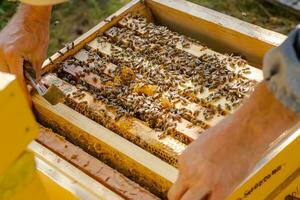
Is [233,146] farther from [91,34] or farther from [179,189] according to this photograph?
[91,34]

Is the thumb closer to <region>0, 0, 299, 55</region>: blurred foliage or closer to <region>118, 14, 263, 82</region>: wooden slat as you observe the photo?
<region>118, 14, 263, 82</region>: wooden slat

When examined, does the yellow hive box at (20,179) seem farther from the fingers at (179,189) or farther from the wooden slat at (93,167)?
the wooden slat at (93,167)

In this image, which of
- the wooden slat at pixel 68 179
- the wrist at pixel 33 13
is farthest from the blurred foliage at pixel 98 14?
the wooden slat at pixel 68 179

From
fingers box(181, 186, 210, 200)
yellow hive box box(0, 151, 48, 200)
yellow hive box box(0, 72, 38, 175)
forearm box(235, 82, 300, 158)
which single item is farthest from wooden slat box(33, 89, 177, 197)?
yellow hive box box(0, 72, 38, 175)

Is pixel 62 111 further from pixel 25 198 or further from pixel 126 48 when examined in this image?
pixel 25 198

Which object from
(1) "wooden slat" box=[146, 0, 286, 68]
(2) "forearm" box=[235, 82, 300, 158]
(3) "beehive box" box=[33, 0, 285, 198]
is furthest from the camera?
(1) "wooden slat" box=[146, 0, 286, 68]

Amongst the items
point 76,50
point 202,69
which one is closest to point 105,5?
point 76,50

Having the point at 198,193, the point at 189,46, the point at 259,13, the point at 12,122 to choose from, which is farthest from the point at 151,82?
the point at 259,13
